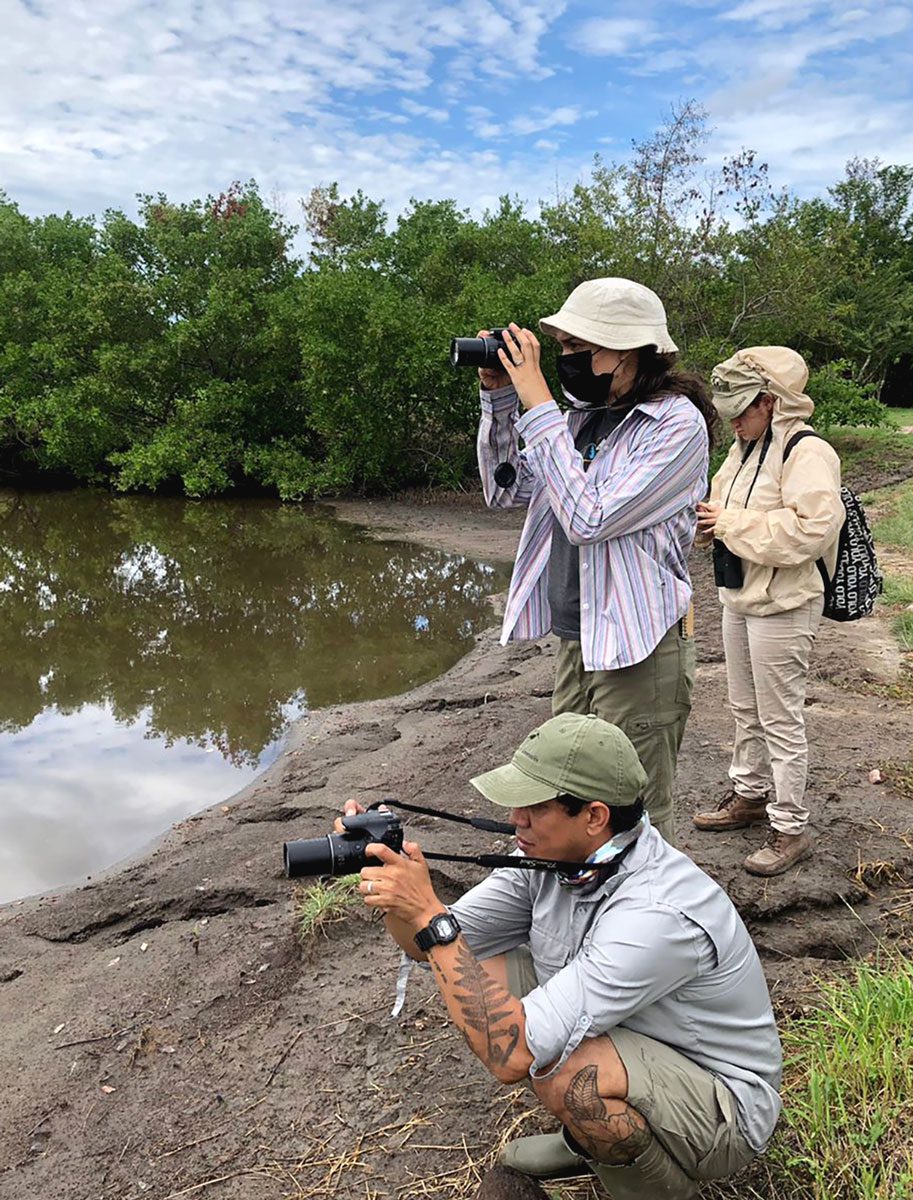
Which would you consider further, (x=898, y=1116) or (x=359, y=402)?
(x=359, y=402)

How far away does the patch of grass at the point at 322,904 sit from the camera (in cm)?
320

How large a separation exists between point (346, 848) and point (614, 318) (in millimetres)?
1368

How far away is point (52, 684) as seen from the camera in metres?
7.22

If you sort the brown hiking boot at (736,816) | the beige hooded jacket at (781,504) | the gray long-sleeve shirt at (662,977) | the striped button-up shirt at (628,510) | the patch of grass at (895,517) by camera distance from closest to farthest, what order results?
the gray long-sleeve shirt at (662,977) < the striped button-up shirt at (628,510) < the beige hooded jacket at (781,504) < the brown hiking boot at (736,816) < the patch of grass at (895,517)

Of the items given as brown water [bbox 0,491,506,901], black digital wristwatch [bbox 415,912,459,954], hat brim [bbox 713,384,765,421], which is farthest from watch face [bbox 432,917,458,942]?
brown water [bbox 0,491,506,901]

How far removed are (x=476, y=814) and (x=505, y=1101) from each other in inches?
76.3

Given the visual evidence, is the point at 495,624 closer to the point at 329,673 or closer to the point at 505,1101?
the point at 329,673

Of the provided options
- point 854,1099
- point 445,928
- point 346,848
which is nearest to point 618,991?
point 445,928

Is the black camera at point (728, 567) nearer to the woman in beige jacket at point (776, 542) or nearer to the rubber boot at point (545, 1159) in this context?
the woman in beige jacket at point (776, 542)

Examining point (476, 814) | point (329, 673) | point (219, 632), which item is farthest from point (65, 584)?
point (476, 814)

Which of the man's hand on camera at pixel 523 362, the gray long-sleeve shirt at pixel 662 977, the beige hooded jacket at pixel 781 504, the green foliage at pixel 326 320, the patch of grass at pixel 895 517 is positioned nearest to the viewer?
the gray long-sleeve shirt at pixel 662 977

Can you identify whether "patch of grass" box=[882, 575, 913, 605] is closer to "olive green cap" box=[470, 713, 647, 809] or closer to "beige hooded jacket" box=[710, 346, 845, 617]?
"beige hooded jacket" box=[710, 346, 845, 617]

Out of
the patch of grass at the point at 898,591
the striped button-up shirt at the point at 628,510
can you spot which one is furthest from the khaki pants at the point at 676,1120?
the patch of grass at the point at 898,591

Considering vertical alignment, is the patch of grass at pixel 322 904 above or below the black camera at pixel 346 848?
below
